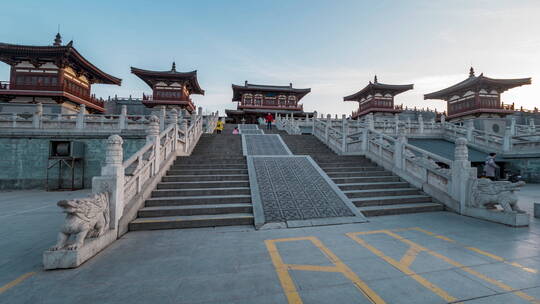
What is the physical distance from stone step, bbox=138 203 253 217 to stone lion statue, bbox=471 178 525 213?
6087 mm

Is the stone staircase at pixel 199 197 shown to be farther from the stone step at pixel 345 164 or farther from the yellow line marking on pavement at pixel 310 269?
the stone step at pixel 345 164

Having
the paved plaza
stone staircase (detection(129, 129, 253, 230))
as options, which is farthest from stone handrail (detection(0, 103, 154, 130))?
the paved plaza

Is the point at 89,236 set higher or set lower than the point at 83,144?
lower

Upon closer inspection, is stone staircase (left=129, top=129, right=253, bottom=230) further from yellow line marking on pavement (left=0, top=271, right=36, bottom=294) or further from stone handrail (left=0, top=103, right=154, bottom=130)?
stone handrail (left=0, top=103, right=154, bottom=130)

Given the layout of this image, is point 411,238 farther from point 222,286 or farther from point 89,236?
point 89,236

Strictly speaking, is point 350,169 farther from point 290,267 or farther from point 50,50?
point 50,50

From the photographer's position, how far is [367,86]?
37875 mm

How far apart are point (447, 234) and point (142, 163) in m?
7.62

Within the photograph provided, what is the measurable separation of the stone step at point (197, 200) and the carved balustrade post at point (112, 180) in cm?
121

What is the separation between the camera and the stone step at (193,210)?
5465 millimetres

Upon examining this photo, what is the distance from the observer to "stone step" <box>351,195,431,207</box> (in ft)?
21.4

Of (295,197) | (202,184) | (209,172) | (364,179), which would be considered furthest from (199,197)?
(364,179)

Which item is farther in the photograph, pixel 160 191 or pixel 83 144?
pixel 83 144

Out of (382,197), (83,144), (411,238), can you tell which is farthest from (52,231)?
(83,144)
